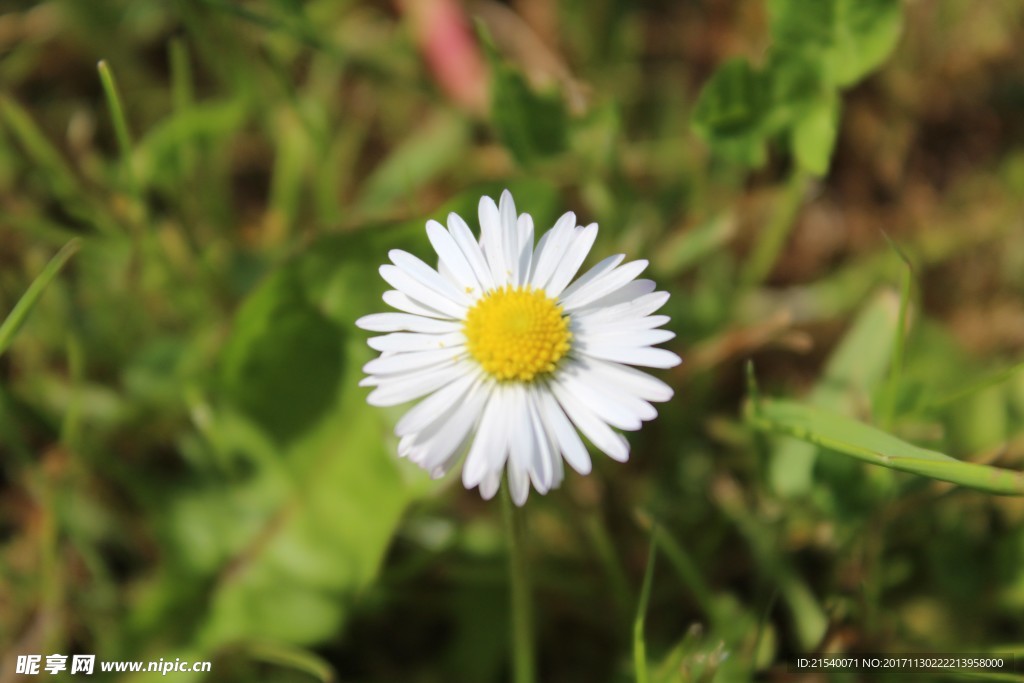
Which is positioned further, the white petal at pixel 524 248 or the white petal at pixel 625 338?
the white petal at pixel 524 248

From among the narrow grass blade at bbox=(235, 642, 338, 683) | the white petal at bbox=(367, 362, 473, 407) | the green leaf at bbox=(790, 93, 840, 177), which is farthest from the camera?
the green leaf at bbox=(790, 93, 840, 177)

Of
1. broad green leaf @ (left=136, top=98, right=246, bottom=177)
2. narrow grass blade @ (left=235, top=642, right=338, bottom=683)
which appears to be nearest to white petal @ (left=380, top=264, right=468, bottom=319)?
narrow grass blade @ (left=235, top=642, right=338, bottom=683)

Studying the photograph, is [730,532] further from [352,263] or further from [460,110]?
[460,110]

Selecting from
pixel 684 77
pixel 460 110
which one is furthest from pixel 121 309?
pixel 684 77

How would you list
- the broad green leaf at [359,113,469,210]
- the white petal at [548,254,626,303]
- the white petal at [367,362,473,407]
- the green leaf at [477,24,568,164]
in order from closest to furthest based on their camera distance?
the white petal at [367,362,473,407] → the white petal at [548,254,626,303] → the green leaf at [477,24,568,164] → the broad green leaf at [359,113,469,210]

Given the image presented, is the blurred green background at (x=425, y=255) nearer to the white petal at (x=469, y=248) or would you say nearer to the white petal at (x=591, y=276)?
the white petal at (x=469, y=248)

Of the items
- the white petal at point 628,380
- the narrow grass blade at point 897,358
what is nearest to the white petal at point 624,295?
the white petal at point 628,380

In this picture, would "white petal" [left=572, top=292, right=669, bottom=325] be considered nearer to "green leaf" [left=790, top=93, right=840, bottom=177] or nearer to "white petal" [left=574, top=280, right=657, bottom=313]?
"white petal" [left=574, top=280, right=657, bottom=313]

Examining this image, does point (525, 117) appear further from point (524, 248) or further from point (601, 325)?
point (601, 325)
